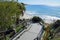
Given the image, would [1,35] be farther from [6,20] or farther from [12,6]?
[12,6]

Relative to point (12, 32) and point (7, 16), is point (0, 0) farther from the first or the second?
point (12, 32)

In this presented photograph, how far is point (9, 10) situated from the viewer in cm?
2612

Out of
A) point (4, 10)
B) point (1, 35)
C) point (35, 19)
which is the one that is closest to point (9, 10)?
point (4, 10)

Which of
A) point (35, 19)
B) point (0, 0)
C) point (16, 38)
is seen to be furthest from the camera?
point (35, 19)

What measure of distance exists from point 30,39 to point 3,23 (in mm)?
3343

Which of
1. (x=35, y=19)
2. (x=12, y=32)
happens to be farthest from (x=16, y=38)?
(x=35, y=19)

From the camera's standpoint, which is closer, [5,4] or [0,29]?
[5,4]

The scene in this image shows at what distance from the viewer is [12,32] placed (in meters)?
28.8

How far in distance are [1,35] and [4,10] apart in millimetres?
2740

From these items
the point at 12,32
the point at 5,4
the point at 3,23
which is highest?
the point at 5,4

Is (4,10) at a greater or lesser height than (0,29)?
greater

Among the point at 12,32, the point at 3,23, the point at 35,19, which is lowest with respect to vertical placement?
the point at 35,19

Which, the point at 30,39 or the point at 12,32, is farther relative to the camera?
the point at 12,32

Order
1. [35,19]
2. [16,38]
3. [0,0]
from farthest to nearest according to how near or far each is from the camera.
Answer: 1. [35,19]
2. [0,0]
3. [16,38]
